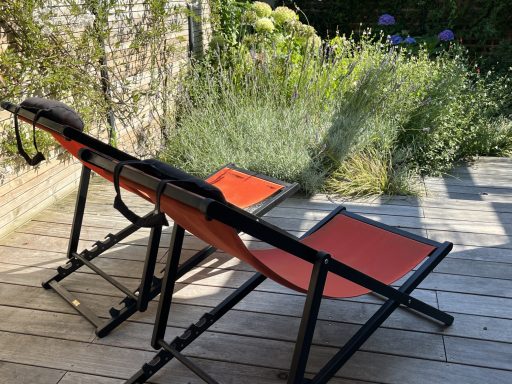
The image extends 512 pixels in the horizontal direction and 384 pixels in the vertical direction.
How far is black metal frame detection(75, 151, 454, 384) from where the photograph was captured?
1386mm

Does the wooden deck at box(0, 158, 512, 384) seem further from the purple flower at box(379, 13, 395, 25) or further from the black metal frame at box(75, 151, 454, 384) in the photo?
the purple flower at box(379, 13, 395, 25)

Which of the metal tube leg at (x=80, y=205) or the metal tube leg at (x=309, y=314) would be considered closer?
the metal tube leg at (x=309, y=314)

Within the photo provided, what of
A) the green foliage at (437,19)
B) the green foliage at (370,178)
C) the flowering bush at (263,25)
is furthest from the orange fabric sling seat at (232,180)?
the green foliage at (437,19)

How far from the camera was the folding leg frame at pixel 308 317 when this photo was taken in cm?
163

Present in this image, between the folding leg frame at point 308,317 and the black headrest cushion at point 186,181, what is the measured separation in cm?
36

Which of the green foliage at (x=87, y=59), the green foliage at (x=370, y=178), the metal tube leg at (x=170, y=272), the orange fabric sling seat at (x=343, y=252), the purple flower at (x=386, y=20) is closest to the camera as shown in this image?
the orange fabric sling seat at (x=343, y=252)

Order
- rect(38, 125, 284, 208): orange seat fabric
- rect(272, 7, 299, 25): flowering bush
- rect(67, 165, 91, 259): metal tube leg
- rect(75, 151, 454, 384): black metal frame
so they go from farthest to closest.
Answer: rect(272, 7, 299, 25): flowering bush, rect(38, 125, 284, 208): orange seat fabric, rect(67, 165, 91, 259): metal tube leg, rect(75, 151, 454, 384): black metal frame

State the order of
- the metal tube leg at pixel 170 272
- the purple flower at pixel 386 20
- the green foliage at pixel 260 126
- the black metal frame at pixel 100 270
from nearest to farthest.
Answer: the metal tube leg at pixel 170 272, the black metal frame at pixel 100 270, the green foliage at pixel 260 126, the purple flower at pixel 386 20

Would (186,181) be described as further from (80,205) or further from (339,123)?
(339,123)

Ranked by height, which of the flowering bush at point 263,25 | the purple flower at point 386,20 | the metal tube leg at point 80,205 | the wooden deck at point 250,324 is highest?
the purple flower at point 386,20

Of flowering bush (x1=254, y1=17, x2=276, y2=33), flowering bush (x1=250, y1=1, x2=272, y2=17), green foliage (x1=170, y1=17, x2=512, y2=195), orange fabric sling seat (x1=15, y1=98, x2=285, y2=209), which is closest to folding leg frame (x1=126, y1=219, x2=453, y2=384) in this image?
orange fabric sling seat (x1=15, y1=98, x2=285, y2=209)

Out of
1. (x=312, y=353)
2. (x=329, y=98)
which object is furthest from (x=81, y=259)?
(x=329, y=98)

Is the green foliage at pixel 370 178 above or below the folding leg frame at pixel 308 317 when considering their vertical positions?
below

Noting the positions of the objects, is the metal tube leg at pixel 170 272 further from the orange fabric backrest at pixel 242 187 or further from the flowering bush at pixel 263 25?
the flowering bush at pixel 263 25
